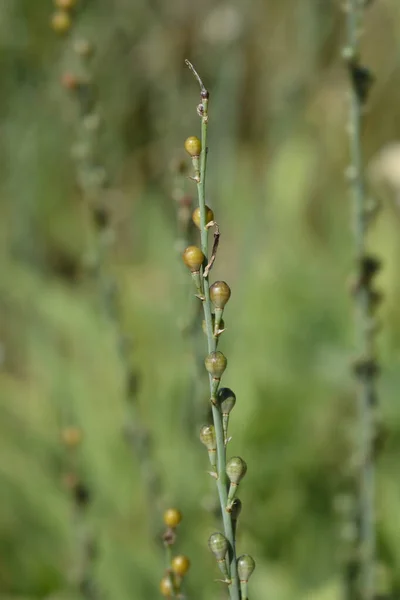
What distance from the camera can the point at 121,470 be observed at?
1.72 metres

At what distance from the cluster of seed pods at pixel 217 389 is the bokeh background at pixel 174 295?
0.91 ft

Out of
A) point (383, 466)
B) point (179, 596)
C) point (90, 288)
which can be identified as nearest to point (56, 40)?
point (90, 288)

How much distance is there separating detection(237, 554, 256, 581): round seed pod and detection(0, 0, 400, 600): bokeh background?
374mm

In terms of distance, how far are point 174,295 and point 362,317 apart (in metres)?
1.05

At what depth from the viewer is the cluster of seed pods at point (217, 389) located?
0.52 meters

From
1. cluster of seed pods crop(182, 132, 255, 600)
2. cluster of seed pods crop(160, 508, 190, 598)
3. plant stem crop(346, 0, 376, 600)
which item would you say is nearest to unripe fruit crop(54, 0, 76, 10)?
plant stem crop(346, 0, 376, 600)

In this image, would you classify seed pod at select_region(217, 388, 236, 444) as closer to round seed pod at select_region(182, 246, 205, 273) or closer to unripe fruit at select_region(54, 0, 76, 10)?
round seed pod at select_region(182, 246, 205, 273)

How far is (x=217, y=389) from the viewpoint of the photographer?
0.55 meters

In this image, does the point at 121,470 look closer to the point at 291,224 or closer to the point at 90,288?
the point at 90,288

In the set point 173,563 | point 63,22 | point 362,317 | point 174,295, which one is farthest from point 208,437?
point 174,295

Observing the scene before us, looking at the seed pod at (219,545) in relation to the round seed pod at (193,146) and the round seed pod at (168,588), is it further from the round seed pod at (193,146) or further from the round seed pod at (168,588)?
the round seed pod at (193,146)

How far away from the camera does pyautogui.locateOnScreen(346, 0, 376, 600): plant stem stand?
2.81 feet

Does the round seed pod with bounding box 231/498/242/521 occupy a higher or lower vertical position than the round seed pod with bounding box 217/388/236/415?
lower

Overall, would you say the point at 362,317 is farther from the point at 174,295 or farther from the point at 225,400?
the point at 174,295
